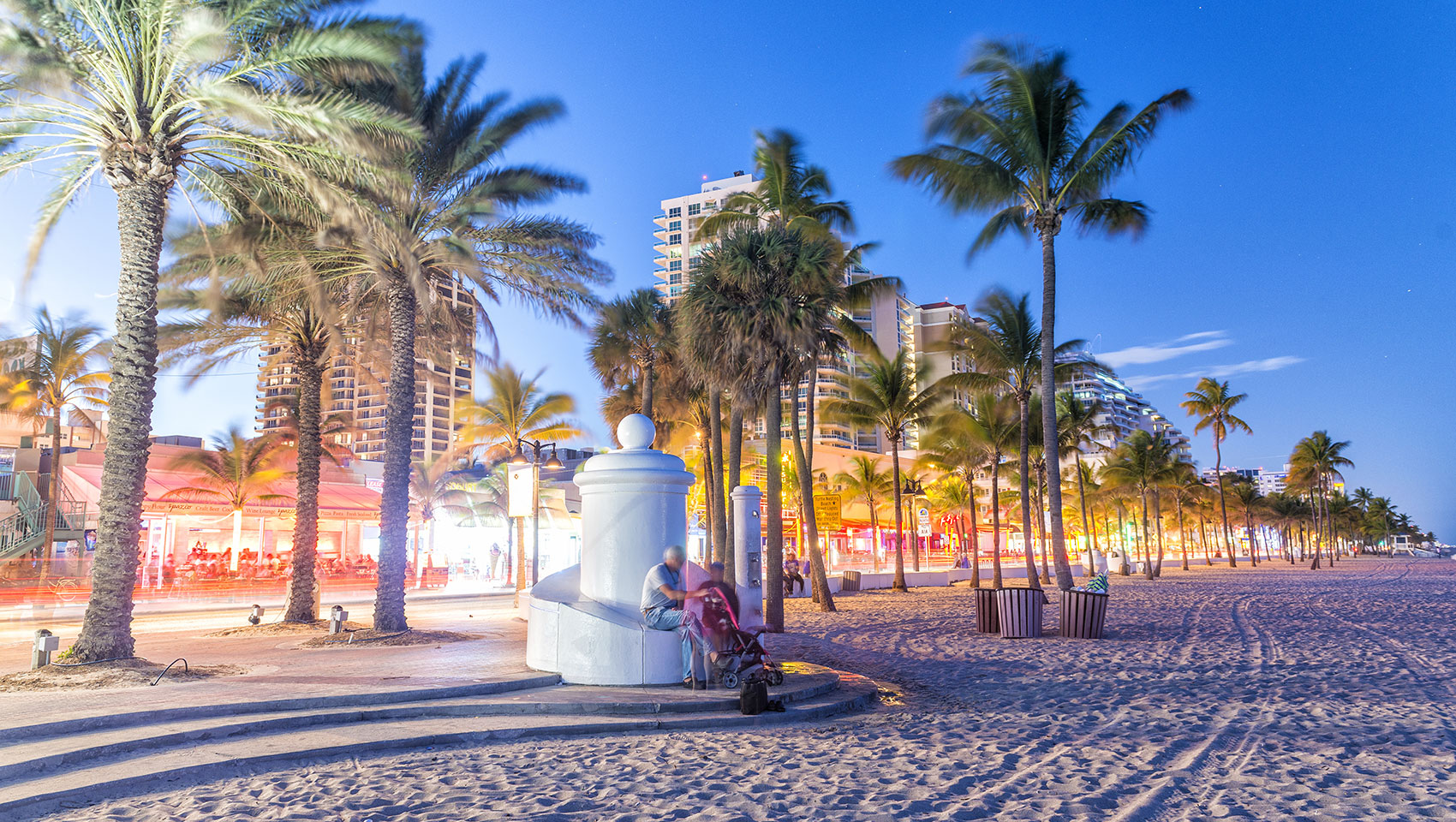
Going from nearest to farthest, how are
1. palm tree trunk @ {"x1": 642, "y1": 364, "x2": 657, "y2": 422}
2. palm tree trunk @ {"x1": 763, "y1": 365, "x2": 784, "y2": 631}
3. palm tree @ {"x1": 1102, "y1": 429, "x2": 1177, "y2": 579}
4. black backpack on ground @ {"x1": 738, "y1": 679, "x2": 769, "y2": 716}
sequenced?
black backpack on ground @ {"x1": 738, "y1": 679, "x2": 769, "y2": 716} < palm tree trunk @ {"x1": 763, "y1": 365, "x2": 784, "y2": 631} < palm tree trunk @ {"x1": 642, "y1": 364, "x2": 657, "y2": 422} < palm tree @ {"x1": 1102, "y1": 429, "x2": 1177, "y2": 579}

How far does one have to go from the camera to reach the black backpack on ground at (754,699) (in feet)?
26.9

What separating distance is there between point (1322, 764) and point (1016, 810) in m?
2.70

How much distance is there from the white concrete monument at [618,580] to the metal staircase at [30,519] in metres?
21.2

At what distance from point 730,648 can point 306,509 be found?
10.0m

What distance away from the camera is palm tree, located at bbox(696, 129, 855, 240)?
831 inches

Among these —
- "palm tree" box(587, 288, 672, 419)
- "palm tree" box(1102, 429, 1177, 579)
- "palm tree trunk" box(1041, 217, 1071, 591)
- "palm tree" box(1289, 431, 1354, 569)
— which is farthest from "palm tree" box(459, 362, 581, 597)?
"palm tree" box(1289, 431, 1354, 569)

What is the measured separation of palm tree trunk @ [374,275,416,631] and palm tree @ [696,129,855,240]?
887 cm

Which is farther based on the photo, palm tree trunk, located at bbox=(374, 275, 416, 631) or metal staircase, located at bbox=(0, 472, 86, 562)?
metal staircase, located at bbox=(0, 472, 86, 562)

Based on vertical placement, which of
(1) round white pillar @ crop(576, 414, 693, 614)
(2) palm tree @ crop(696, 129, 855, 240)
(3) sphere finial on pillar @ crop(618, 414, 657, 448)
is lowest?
(1) round white pillar @ crop(576, 414, 693, 614)

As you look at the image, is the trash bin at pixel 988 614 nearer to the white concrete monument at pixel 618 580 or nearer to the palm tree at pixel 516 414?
the white concrete monument at pixel 618 580

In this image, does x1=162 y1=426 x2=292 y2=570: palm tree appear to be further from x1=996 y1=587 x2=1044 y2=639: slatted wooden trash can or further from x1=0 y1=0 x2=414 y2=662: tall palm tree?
x1=996 y1=587 x2=1044 y2=639: slatted wooden trash can

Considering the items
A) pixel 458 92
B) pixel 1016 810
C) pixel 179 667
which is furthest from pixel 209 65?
pixel 1016 810

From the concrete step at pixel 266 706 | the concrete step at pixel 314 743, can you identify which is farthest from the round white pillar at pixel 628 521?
the concrete step at pixel 314 743

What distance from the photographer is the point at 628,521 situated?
10.0 m
